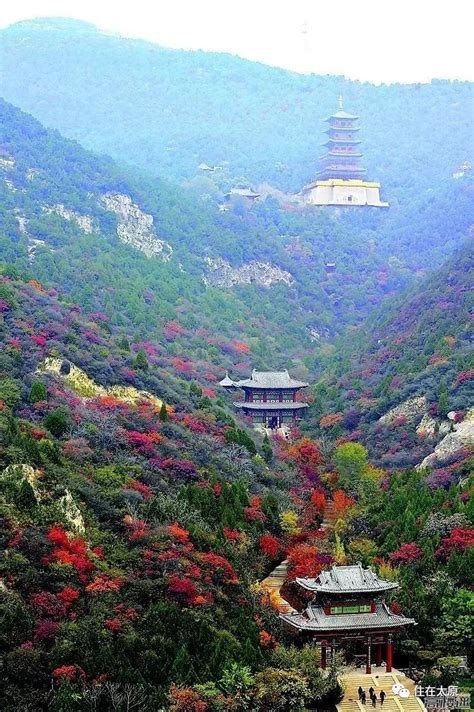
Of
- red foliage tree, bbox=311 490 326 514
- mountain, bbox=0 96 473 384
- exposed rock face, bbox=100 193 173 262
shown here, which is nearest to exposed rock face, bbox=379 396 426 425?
red foliage tree, bbox=311 490 326 514

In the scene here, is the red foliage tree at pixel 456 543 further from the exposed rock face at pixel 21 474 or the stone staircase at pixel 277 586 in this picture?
the exposed rock face at pixel 21 474

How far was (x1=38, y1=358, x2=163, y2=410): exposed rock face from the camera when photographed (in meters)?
48.2

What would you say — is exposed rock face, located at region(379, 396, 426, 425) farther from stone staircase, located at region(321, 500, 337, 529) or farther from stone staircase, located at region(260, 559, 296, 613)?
stone staircase, located at region(260, 559, 296, 613)

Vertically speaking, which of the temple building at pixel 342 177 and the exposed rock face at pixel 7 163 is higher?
the temple building at pixel 342 177

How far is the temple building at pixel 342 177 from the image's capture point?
116 m

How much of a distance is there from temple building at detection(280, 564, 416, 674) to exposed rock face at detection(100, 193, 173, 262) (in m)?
54.6

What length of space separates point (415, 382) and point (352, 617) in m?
26.7

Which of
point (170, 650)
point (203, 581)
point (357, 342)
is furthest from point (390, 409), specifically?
point (170, 650)

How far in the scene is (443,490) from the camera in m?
44.4

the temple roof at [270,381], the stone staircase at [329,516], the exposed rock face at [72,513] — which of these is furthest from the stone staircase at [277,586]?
the temple roof at [270,381]

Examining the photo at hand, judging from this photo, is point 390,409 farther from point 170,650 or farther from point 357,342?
point 170,650

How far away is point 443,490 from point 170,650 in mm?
17299

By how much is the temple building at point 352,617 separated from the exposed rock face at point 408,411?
75.4 ft

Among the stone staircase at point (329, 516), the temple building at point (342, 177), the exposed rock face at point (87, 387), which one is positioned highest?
the temple building at point (342, 177)
